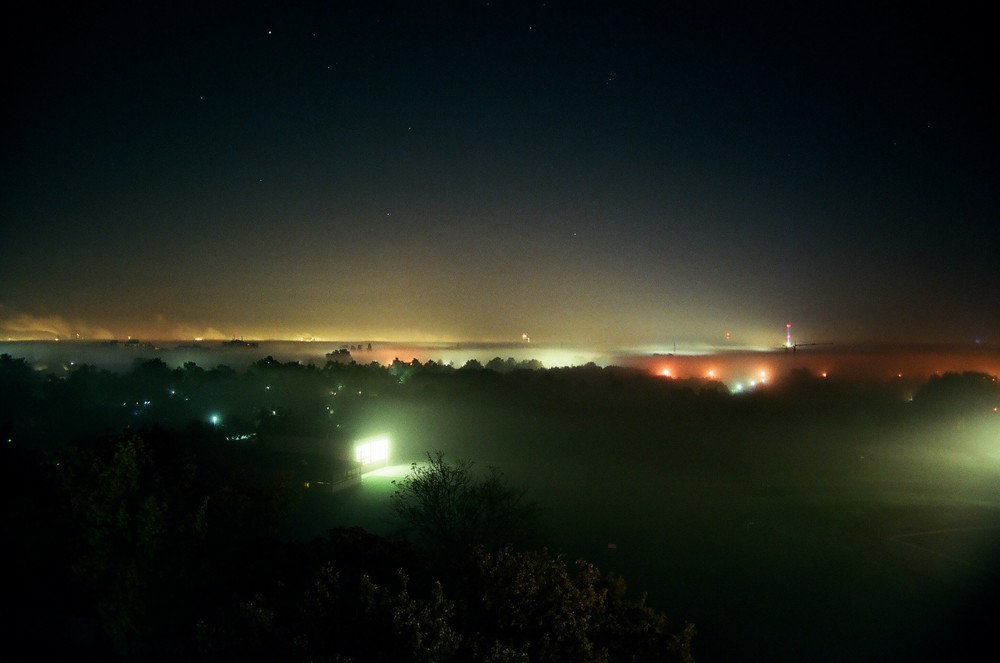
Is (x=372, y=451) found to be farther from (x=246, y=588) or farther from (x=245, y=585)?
(x=246, y=588)

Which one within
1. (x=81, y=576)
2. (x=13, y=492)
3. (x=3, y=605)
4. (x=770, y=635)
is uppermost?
(x=13, y=492)

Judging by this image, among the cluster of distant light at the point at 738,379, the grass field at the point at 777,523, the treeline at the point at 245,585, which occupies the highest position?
the cluster of distant light at the point at 738,379

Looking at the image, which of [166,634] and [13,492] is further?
[13,492]

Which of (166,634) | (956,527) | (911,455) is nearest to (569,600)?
(166,634)

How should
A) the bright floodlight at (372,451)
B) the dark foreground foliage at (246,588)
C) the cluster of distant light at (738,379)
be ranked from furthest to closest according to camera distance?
the cluster of distant light at (738,379)
the bright floodlight at (372,451)
the dark foreground foliage at (246,588)

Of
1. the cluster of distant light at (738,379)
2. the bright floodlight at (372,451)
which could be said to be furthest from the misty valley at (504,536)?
the cluster of distant light at (738,379)

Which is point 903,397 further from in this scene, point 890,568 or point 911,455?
point 890,568

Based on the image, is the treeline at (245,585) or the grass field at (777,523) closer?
the treeline at (245,585)

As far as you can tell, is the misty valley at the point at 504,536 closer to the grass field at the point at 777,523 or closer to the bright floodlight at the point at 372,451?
the grass field at the point at 777,523
